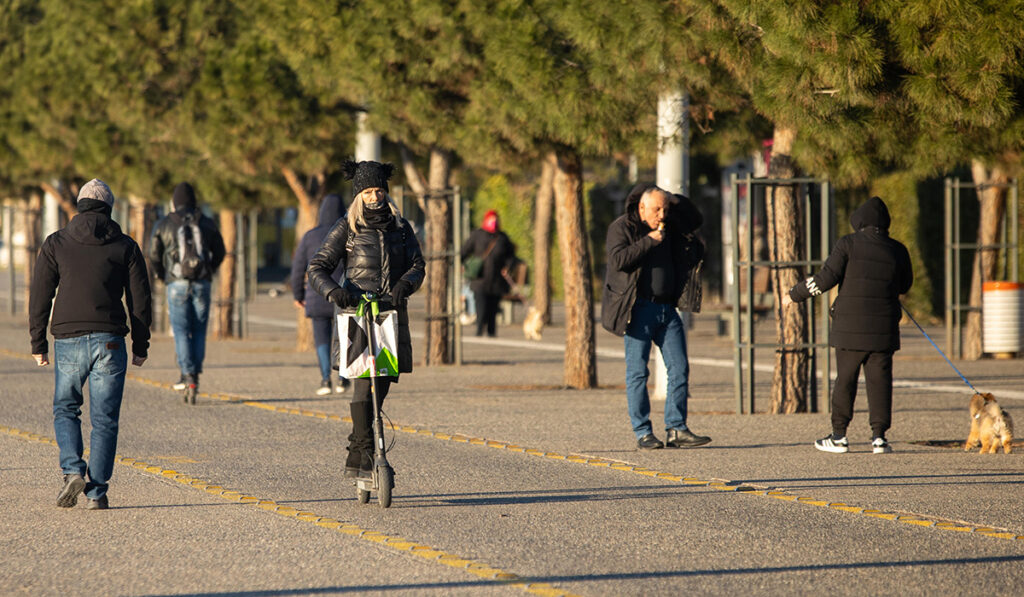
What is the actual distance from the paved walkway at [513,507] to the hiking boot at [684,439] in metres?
0.16

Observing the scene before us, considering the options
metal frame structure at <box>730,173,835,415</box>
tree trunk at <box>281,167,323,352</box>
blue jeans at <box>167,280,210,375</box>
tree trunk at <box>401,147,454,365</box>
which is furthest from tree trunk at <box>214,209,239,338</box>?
metal frame structure at <box>730,173,835,415</box>

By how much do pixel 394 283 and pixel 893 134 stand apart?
418 centimetres

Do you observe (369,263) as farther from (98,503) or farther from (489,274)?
(489,274)

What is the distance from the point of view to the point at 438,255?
18.2 metres

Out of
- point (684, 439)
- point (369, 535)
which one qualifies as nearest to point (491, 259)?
point (684, 439)

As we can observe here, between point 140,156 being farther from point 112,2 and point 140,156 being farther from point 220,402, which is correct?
point 220,402

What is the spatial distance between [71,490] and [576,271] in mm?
7871

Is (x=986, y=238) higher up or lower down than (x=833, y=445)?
higher up

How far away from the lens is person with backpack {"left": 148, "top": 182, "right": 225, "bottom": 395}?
1409cm

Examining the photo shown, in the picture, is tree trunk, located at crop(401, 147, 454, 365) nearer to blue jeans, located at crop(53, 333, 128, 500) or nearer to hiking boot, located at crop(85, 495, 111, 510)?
blue jeans, located at crop(53, 333, 128, 500)

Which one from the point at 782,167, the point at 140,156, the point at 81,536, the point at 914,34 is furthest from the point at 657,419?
the point at 140,156

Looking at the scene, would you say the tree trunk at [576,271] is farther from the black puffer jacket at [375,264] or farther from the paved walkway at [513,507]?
the black puffer jacket at [375,264]

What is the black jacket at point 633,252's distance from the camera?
10625 mm

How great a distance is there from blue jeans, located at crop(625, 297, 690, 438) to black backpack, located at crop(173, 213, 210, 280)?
487 cm
